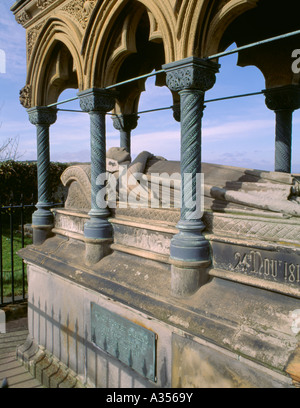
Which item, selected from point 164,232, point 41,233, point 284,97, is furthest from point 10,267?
point 284,97

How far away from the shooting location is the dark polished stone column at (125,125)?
21.3ft

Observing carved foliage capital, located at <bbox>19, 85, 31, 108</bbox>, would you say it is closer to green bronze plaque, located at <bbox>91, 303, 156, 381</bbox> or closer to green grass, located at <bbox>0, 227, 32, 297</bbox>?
green grass, located at <bbox>0, 227, 32, 297</bbox>

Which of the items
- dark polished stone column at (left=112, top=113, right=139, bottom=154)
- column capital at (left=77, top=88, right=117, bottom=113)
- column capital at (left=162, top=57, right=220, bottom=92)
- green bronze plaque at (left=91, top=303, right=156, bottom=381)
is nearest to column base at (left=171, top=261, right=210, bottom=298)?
green bronze plaque at (left=91, top=303, right=156, bottom=381)

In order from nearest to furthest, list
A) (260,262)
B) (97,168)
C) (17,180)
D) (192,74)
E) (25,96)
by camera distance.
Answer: (260,262) → (192,74) → (97,168) → (25,96) → (17,180)

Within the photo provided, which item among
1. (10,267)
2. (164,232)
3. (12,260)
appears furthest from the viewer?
(10,267)

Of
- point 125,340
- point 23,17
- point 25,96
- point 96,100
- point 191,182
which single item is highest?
point 23,17

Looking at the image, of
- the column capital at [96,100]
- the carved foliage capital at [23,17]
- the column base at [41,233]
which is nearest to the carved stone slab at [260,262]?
the column capital at [96,100]

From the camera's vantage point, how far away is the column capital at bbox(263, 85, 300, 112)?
14.9ft

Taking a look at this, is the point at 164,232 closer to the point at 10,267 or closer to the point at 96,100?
the point at 96,100

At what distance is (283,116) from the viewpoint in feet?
15.6

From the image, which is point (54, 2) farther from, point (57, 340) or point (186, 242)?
point (57, 340)

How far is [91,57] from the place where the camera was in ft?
13.5

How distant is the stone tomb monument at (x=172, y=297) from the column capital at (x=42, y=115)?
1.01 meters

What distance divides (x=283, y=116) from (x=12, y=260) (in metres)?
4.58
